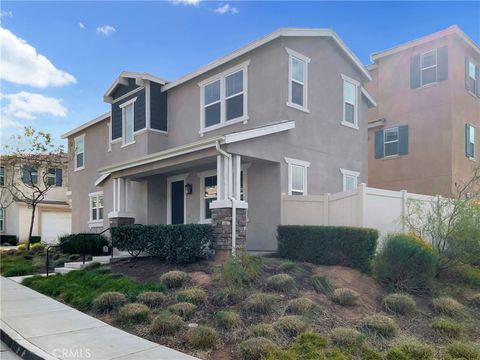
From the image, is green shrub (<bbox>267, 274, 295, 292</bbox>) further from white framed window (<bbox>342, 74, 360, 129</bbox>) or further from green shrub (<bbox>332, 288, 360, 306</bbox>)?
white framed window (<bbox>342, 74, 360, 129</bbox>)

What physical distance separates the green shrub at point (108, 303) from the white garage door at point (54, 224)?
77.5 ft

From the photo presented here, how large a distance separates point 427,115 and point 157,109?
37.2 feet

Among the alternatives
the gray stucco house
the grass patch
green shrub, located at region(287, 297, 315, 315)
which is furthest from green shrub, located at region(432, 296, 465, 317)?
the grass patch

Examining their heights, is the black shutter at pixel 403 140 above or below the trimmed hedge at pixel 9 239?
above

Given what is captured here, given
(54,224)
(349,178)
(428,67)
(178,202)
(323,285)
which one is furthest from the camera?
(54,224)

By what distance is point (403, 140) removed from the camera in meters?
19.0

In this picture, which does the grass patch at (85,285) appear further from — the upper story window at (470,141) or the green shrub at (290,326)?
the upper story window at (470,141)

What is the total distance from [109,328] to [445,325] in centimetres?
542

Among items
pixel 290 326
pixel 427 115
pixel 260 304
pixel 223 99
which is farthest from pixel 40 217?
pixel 290 326

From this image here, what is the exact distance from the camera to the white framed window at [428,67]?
59.5 feet

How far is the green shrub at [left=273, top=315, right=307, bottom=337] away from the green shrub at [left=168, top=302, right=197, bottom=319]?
154 centimetres

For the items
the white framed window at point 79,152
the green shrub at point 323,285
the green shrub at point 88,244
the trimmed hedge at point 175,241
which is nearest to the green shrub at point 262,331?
the green shrub at point 323,285
